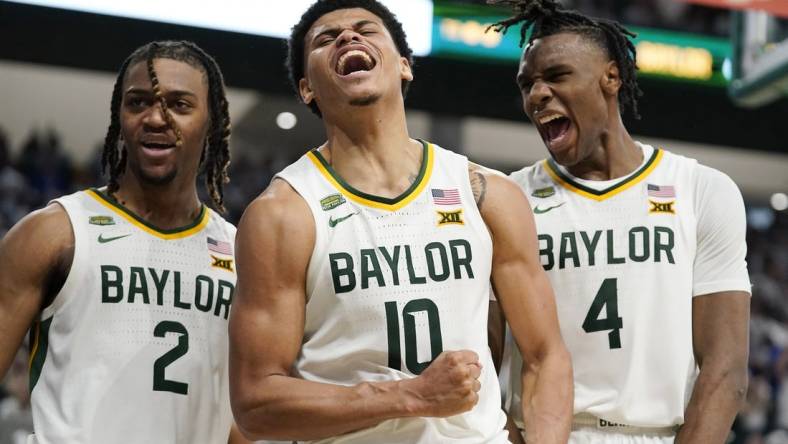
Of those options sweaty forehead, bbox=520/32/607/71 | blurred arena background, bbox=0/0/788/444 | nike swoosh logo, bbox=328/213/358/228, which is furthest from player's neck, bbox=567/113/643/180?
blurred arena background, bbox=0/0/788/444

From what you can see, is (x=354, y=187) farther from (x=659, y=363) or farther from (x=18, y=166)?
(x=18, y=166)

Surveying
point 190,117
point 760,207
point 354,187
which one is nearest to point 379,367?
point 354,187

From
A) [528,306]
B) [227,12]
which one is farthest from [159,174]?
[227,12]

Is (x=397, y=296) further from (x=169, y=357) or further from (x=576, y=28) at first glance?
(x=576, y=28)

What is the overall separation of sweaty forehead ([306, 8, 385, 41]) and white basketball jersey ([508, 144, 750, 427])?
2.47 feet

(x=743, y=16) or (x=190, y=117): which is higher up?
(x=743, y=16)

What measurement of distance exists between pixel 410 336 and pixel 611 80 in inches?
48.8

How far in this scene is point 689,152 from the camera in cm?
1634

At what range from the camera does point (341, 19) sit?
304cm

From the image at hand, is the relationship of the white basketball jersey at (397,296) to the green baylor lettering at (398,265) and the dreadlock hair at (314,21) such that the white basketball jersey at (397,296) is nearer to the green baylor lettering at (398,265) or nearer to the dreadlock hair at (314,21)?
the green baylor lettering at (398,265)

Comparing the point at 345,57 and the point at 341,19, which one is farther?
the point at 341,19

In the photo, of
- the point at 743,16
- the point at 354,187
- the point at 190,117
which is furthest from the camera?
the point at 743,16

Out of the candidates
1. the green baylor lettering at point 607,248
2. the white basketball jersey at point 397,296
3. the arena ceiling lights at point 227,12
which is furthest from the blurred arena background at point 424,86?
the white basketball jersey at point 397,296

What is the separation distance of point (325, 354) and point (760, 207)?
1587cm
